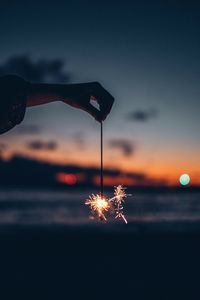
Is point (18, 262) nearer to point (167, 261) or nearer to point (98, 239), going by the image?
point (167, 261)

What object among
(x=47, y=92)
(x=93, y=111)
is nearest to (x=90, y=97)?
(x=93, y=111)

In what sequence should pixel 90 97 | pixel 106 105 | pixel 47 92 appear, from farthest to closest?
pixel 106 105 < pixel 90 97 < pixel 47 92

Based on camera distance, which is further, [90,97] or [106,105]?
[106,105]

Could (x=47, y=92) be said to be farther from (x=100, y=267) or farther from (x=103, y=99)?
(x=100, y=267)

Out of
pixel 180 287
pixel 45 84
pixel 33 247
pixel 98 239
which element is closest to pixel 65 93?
pixel 45 84

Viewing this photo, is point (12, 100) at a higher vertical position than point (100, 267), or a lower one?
higher

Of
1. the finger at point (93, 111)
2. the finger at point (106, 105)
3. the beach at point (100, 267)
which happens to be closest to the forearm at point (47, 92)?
the finger at point (93, 111)
